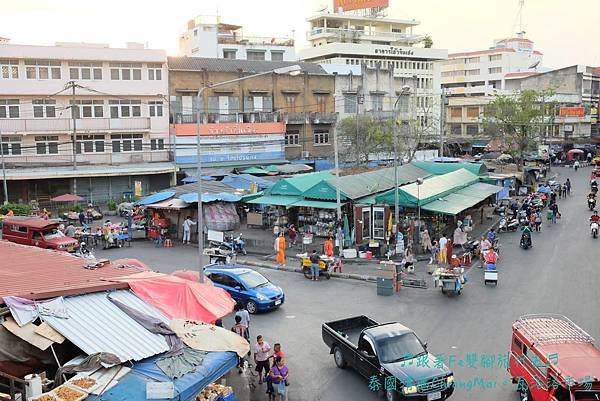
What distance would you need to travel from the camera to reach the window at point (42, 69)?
44.2 metres

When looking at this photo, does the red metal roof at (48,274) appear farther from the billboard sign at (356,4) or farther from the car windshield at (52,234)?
the billboard sign at (356,4)

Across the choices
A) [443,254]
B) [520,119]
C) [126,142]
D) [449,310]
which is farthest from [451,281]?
[520,119]

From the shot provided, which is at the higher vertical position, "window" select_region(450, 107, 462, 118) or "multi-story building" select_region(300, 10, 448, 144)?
"multi-story building" select_region(300, 10, 448, 144)

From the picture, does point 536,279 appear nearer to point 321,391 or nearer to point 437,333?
point 437,333

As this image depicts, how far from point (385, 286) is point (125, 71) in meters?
34.4

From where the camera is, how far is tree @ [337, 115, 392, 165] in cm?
5353

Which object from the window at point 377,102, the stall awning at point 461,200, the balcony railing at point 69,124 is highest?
the window at point 377,102

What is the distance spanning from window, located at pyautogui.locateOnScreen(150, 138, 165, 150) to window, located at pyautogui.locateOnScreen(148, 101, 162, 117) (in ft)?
6.96

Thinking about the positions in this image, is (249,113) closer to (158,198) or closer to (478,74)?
(158,198)

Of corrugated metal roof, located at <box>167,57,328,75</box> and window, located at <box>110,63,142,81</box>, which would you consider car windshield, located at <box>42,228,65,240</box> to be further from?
corrugated metal roof, located at <box>167,57,328,75</box>

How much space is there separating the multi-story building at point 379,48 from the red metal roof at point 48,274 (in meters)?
64.1

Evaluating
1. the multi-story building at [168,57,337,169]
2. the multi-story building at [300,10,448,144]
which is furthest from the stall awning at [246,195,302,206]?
the multi-story building at [300,10,448,144]

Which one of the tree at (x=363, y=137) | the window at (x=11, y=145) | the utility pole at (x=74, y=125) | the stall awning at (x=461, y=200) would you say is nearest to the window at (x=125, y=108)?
the utility pole at (x=74, y=125)

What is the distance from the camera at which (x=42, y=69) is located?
1757 inches
